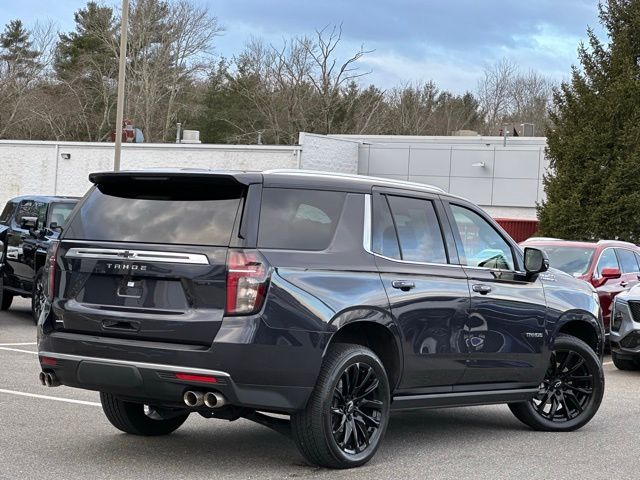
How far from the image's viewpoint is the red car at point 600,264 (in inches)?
634

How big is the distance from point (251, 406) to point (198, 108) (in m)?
59.1

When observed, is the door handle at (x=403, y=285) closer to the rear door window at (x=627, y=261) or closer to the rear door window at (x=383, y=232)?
the rear door window at (x=383, y=232)

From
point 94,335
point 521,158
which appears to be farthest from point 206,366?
point 521,158

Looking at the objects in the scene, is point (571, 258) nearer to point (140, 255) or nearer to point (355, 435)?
point (355, 435)

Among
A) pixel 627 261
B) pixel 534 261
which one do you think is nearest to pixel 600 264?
pixel 627 261

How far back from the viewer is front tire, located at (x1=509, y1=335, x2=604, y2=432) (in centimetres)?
877

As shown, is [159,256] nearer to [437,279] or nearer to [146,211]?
[146,211]

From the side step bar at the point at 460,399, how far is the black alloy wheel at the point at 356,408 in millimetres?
277

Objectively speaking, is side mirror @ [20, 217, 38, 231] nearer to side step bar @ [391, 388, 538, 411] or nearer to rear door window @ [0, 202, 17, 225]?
rear door window @ [0, 202, 17, 225]

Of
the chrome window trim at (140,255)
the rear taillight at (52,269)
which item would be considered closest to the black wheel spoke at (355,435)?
the chrome window trim at (140,255)

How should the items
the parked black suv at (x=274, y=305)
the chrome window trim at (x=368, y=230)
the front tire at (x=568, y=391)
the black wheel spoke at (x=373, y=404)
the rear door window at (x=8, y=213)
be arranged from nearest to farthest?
the parked black suv at (x=274, y=305), the black wheel spoke at (x=373, y=404), the chrome window trim at (x=368, y=230), the front tire at (x=568, y=391), the rear door window at (x=8, y=213)

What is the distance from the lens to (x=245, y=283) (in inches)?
245

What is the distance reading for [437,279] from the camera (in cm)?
745

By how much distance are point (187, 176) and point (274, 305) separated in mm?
992
